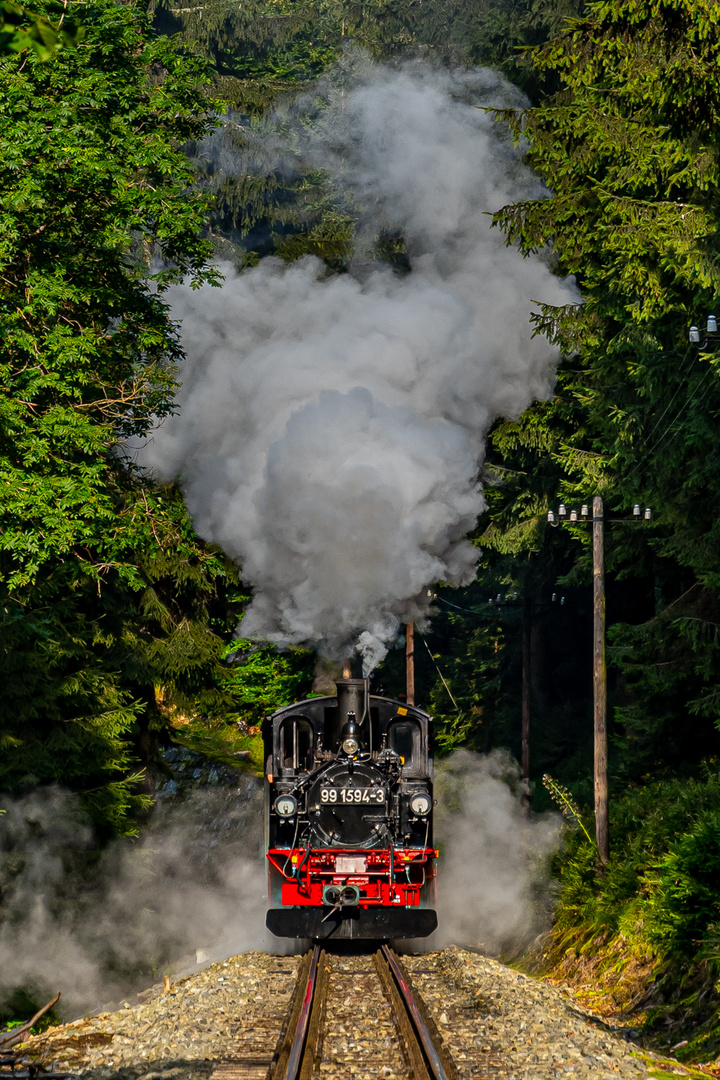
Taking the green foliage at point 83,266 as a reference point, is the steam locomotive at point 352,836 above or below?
below

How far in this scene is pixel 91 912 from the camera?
14469 millimetres

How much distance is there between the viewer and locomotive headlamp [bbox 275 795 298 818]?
11.4 metres

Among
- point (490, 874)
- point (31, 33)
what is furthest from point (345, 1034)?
point (490, 874)

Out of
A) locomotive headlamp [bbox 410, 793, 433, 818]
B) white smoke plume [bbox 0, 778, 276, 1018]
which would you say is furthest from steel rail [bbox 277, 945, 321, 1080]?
white smoke plume [bbox 0, 778, 276, 1018]

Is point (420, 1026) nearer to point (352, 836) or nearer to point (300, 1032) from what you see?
point (300, 1032)

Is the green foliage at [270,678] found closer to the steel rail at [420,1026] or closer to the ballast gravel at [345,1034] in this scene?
the steel rail at [420,1026]

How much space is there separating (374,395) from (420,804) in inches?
272

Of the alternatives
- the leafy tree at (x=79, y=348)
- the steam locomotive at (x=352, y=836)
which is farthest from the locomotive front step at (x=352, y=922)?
the leafy tree at (x=79, y=348)

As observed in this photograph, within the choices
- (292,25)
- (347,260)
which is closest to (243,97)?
(347,260)

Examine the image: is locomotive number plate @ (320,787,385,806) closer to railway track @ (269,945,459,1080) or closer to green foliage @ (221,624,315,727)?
railway track @ (269,945,459,1080)

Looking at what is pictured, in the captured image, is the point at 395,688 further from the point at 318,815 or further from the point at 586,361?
the point at 318,815

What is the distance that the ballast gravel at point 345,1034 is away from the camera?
702cm

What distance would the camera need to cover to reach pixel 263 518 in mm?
15141

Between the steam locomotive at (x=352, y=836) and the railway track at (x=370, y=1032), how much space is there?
0.53 m
